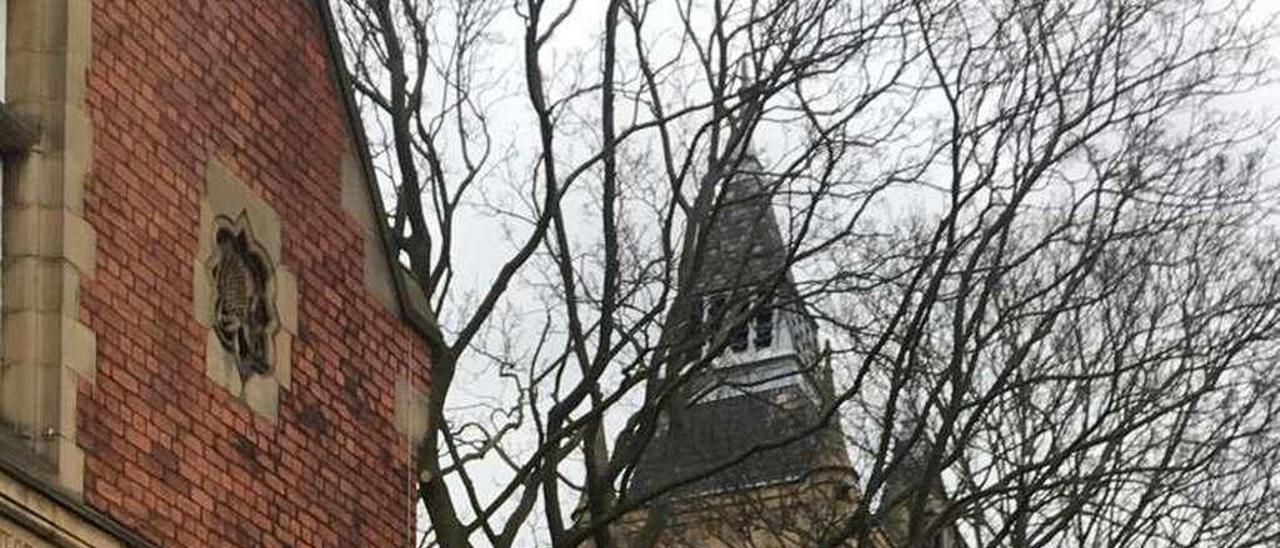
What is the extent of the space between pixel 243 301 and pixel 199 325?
0.51 m

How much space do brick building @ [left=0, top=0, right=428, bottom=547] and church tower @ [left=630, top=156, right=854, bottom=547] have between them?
5.01 metres

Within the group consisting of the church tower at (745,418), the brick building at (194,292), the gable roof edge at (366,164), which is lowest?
the brick building at (194,292)

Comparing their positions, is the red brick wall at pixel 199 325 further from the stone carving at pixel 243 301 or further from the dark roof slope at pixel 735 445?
the dark roof slope at pixel 735 445

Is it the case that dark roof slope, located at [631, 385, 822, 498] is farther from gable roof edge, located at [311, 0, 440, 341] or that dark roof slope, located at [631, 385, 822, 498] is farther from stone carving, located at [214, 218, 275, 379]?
stone carving, located at [214, 218, 275, 379]

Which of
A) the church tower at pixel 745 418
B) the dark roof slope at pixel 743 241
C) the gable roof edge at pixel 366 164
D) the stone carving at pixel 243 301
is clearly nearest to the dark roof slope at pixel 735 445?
the church tower at pixel 745 418

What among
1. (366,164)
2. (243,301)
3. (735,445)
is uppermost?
(735,445)

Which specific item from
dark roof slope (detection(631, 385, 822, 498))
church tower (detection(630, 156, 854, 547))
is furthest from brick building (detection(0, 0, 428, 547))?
dark roof slope (detection(631, 385, 822, 498))

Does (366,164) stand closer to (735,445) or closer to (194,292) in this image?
(194,292)

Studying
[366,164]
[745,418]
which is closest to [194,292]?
[366,164]

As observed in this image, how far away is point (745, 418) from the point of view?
76.4ft

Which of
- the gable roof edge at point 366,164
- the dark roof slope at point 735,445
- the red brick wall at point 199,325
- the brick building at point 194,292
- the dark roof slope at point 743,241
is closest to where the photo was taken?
the brick building at point 194,292

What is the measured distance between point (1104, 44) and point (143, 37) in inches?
352

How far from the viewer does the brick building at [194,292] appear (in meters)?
9.32

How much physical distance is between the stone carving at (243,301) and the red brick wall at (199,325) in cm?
23
